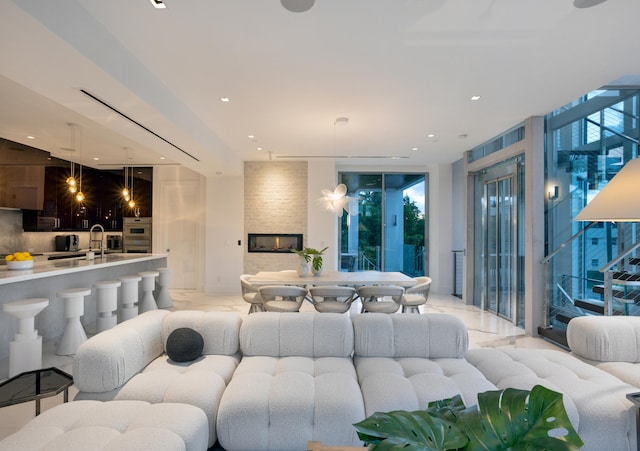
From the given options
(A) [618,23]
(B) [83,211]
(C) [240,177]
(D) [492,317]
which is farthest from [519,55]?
(B) [83,211]

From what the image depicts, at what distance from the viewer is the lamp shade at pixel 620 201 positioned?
150 cm

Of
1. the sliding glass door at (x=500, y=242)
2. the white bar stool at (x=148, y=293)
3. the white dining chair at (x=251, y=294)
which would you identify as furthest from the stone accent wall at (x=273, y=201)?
the sliding glass door at (x=500, y=242)

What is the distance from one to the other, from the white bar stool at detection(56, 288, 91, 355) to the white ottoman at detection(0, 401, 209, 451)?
268cm

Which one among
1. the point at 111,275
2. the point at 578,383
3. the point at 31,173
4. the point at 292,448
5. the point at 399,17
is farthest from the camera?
the point at 31,173

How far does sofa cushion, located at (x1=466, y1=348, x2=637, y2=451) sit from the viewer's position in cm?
177

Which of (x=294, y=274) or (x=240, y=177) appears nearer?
(x=294, y=274)

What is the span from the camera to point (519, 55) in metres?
3.10

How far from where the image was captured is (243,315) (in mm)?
4676

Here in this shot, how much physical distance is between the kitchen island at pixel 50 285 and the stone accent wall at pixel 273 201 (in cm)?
239

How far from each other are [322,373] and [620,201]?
180 cm

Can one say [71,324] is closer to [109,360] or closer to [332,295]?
[109,360]

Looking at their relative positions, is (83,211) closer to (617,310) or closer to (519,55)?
(519,55)

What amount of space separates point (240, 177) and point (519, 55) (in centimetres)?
596

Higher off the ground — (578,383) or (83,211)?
(83,211)
